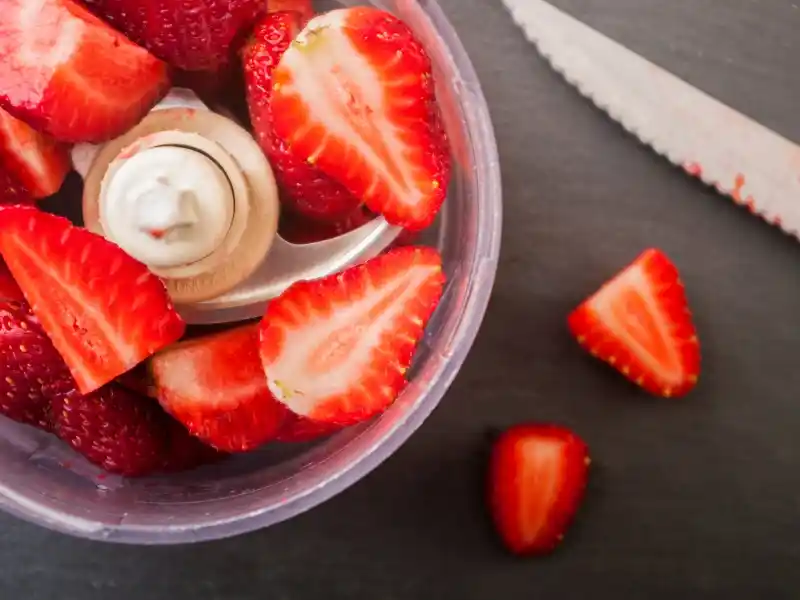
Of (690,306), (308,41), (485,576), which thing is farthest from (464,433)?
(308,41)

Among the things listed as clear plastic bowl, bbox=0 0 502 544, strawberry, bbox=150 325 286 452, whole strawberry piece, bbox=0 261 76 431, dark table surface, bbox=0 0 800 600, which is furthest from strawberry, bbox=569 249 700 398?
whole strawberry piece, bbox=0 261 76 431

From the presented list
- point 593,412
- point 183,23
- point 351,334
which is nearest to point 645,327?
point 593,412

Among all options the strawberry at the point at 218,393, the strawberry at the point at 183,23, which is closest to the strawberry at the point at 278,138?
the strawberry at the point at 183,23

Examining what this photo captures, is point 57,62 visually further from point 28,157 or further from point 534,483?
point 534,483

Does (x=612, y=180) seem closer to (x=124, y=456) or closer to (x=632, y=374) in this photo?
(x=632, y=374)

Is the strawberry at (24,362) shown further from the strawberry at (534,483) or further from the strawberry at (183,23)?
the strawberry at (534,483)
